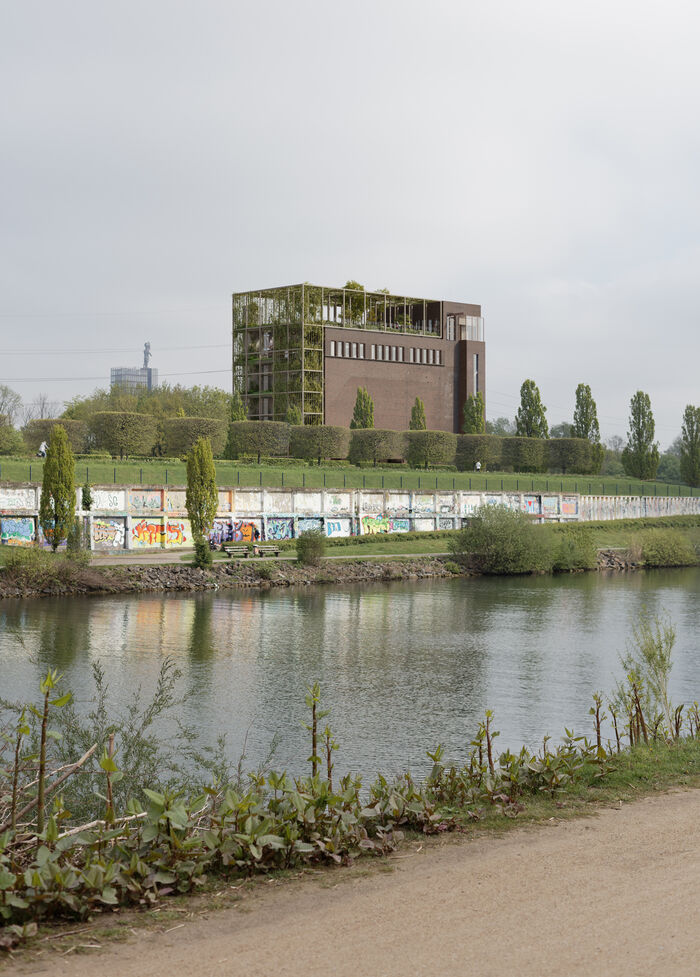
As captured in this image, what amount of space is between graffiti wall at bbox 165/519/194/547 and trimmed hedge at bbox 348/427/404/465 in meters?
23.7

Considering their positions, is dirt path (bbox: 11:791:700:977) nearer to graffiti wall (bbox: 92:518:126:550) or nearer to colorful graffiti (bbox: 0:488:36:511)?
colorful graffiti (bbox: 0:488:36:511)

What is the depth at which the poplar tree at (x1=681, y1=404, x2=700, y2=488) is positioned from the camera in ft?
278

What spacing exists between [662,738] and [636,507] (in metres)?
62.9

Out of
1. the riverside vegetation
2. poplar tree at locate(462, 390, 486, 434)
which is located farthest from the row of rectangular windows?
the riverside vegetation

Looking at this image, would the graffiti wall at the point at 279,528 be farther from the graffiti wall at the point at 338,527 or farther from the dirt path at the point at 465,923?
the dirt path at the point at 465,923

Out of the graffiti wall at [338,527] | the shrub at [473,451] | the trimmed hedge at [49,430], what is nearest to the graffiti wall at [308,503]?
the graffiti wall at [338,527]

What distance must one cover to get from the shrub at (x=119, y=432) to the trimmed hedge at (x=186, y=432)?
3.51 meters

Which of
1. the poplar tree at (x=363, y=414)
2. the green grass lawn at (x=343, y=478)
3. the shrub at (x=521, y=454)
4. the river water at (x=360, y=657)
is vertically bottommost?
the river water at (x=360, y=657)

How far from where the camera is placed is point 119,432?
60.2 metres

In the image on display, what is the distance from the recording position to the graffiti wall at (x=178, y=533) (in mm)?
48750

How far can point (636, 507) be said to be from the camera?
239 ft

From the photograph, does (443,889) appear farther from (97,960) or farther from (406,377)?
(406,377)

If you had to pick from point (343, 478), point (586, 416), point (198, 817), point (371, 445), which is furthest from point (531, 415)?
point (198, 817)

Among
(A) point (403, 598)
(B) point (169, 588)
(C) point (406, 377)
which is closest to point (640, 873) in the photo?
(A) point (403, 598)
